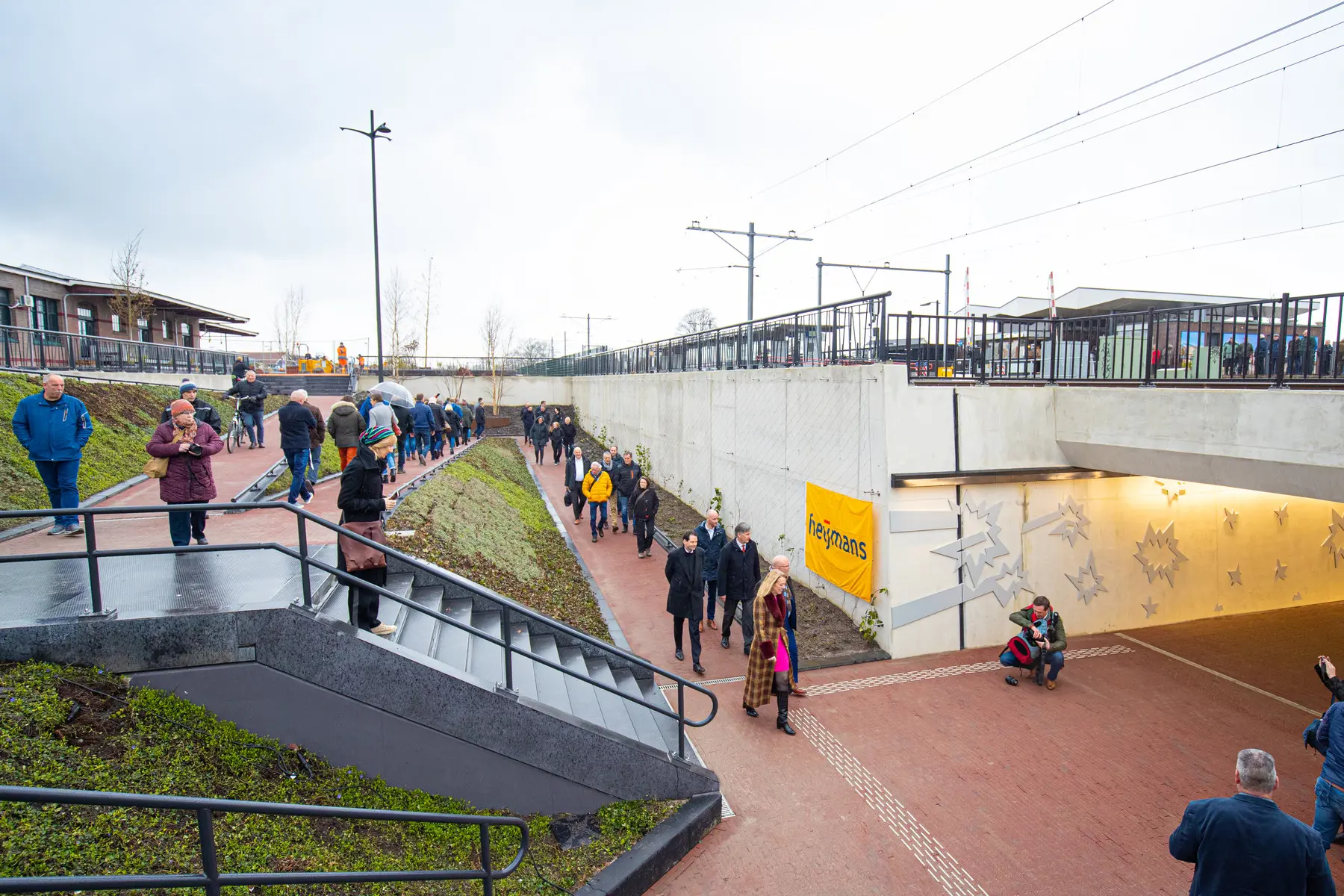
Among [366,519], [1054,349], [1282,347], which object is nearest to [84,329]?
[366,519]

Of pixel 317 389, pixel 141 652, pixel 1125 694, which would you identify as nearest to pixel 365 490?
pixel 141 652

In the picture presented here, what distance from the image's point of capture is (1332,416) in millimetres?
6605

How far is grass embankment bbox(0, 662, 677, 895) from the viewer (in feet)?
11.5

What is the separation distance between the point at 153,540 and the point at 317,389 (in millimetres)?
28216

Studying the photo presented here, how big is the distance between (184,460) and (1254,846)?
328 inches

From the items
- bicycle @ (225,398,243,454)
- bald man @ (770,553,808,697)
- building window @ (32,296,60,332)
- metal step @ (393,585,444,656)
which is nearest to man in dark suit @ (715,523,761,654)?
bald man @ (770,553,808,697)

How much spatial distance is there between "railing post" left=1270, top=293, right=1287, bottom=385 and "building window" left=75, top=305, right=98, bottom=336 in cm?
3597

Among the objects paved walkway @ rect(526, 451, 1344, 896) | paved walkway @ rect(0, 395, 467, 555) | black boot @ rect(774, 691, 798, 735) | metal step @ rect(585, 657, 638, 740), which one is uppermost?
paved walkway @ rect(0, 395, 467, 555)

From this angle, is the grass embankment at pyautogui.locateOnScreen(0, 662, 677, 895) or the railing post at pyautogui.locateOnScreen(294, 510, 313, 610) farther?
the railing post at pyautogui.locateOnScreen(294, 510, 313, 610)

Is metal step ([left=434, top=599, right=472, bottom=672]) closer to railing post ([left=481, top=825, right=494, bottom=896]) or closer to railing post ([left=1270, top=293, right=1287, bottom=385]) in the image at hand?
railing post ([left=481, top=825, right=494, bottom=896])

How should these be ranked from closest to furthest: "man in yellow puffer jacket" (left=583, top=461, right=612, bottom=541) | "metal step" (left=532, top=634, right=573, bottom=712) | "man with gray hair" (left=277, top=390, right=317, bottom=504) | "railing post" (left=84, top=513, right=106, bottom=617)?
1. "railing post" (left=84, top=513, right=106, bottom=617)
2. "metal step" (left=532, top=634, right=573, bottom=712)
3. "man with gray hair" (left=277, top=390, right=317, bottom=504)
4. "man in yellow puffer jacket" (left=583, top=461, right=612, bottom=541)

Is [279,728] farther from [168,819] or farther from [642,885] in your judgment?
[642,885]

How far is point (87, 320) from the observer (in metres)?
28.0

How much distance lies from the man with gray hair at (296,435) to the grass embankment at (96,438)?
273 centimetres
